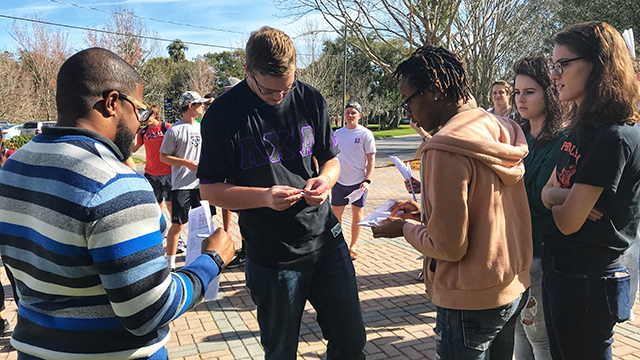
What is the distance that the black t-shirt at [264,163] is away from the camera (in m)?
2.34

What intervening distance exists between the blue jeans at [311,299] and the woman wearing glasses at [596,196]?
106cm

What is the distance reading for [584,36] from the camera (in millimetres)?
2162

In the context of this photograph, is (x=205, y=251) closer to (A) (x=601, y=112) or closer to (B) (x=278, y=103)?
(B) (x=278, y=103)

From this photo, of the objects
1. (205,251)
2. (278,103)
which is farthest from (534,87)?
(205,251)

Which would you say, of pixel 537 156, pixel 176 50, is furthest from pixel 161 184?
pixel 176 50

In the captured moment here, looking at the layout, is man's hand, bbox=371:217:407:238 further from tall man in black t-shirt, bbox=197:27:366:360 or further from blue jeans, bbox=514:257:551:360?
blue jeans, bbox=514:257:551:360

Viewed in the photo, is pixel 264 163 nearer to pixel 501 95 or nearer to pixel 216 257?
pixel 216 257

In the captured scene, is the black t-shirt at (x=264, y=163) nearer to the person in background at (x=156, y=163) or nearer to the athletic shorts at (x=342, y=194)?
the athletic shorts at (x=342, y=194)

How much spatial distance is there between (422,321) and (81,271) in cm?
345

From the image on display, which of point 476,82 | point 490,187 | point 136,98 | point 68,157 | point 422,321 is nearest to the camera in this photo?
point 68,157

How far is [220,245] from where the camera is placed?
1.89 meters

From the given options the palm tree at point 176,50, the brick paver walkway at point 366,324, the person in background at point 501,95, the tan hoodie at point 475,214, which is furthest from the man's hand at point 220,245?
the palm tree at point 176,50

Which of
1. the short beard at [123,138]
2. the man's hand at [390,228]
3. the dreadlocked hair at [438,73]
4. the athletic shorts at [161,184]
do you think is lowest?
the athletic shorts at [161,184]

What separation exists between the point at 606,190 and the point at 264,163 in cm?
167
